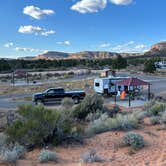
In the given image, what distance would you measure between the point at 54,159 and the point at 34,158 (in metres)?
0.76

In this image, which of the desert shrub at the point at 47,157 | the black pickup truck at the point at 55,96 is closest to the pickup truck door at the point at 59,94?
the black pickup truck at the point at 55,96

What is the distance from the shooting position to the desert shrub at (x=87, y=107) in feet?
59.0

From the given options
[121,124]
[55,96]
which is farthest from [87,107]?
[55,96]

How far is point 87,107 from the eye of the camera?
Answer: 1852cm

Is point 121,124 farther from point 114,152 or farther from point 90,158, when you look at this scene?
point 90,158

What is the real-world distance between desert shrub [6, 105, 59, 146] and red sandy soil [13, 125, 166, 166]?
1.73 ft

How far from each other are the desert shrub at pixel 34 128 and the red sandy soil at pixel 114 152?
1.73ft

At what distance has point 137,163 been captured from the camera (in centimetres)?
840

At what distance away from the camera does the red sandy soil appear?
852 centimetres

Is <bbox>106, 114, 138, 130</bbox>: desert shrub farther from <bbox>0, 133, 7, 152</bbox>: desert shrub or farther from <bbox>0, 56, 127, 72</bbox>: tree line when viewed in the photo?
<bbox>0, 56, 127, 72</bbox>: tree line

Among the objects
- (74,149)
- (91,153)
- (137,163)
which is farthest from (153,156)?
(74,149)

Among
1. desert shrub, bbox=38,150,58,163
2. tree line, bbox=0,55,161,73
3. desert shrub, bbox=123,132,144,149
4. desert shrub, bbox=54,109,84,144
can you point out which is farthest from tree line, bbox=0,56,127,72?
desert shrub, bbox=38,150,58,163

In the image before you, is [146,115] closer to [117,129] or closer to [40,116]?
[117,129]

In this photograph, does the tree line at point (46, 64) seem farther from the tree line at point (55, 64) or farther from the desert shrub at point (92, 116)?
the desert shrub at point (92, 116)
